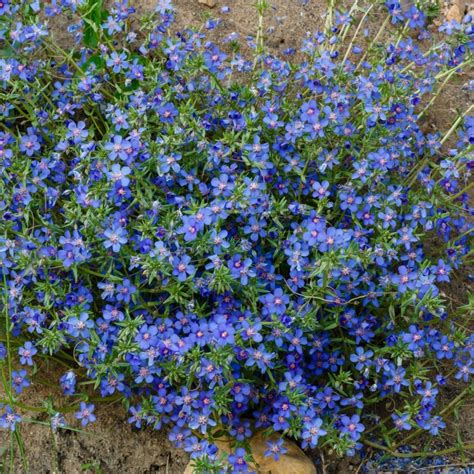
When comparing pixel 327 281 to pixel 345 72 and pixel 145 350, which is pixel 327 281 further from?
pixel 345 72

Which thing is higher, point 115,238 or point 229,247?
point 229,247

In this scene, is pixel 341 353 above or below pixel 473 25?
below

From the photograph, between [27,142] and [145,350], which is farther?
[27,142]

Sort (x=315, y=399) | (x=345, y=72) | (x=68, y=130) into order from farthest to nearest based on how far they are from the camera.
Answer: (x=345, y=72), (x=68, y=130), (x=315, y=399)

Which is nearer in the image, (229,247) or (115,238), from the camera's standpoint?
(115,238)

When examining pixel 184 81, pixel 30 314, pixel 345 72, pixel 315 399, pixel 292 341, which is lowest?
Answer: pixel 30 314

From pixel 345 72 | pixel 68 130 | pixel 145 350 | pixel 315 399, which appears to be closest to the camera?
pixel 145 350

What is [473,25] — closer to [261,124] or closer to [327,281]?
[261,124]

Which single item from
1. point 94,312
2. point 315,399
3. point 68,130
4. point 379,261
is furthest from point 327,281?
point 68,130
